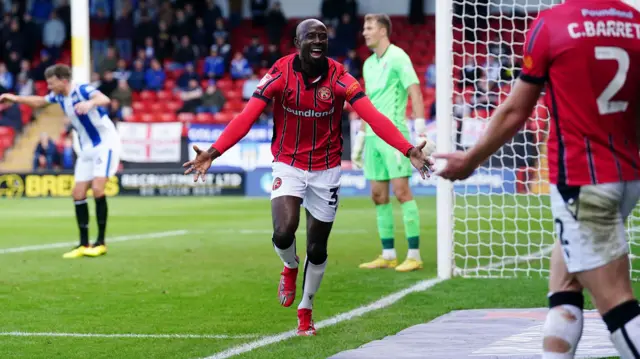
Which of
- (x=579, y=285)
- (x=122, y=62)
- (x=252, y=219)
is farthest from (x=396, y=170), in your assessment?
(x=122, y=62)

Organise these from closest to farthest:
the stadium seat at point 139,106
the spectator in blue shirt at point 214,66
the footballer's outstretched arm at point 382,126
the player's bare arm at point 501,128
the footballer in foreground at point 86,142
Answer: the player's bare arm at point 501,128
the footballer's outstretched arm at point 382,126
the footballer in foreground at point 86,142
the stadium seat at point 139,106
the spectator in blue shirt at point 214,66

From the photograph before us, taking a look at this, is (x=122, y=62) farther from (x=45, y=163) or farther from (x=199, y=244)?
(x=199, y=244)

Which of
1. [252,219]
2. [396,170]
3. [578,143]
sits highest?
[578,143]

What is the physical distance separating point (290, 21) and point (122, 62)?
5.54 metres

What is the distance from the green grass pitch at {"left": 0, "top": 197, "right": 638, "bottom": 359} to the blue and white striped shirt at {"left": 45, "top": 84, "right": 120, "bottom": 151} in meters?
1.29

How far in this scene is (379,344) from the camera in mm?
6469

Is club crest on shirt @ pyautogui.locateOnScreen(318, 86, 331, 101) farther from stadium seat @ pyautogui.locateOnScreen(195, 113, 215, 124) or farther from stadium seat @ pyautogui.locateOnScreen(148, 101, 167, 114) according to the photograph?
stadium seat @ pyautogui.locateOnScreen(148, 101, 167, 114)

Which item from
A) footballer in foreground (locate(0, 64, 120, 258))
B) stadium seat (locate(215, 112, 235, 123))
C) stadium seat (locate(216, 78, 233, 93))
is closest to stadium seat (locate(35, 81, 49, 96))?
stadium seat (locate(216, 78, 233, 93))

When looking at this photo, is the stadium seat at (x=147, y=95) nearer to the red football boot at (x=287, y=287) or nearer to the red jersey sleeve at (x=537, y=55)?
the red football boot at (x=287, y=287)

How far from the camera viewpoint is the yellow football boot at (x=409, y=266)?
34.8ft

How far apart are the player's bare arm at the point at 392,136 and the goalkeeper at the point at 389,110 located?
3606mm

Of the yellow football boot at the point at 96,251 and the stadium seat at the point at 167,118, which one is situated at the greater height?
the stadium seat at the point at 167,118

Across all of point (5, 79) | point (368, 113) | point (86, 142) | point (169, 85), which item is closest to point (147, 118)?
point (169, 85)

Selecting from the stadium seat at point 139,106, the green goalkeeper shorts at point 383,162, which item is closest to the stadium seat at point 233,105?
the stadium seat at point 139,106
